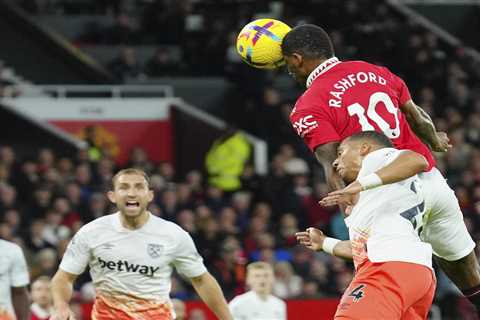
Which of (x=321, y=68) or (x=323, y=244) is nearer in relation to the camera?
(x=323, y=244)

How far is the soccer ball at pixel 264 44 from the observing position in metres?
8.03

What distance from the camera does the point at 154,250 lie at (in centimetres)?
897

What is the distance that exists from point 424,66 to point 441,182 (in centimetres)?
1471

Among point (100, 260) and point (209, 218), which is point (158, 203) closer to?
point (209, 218)

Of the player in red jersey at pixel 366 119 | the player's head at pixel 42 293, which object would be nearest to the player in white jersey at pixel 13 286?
the player's head at pixel 42 293

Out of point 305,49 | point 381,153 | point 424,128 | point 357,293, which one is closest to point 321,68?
point 305,49

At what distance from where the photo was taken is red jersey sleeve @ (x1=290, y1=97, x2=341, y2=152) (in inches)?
297

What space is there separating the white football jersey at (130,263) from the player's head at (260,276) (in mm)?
3568

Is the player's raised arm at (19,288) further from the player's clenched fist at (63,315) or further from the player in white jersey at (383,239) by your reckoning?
the player in white jersey at (383,239)

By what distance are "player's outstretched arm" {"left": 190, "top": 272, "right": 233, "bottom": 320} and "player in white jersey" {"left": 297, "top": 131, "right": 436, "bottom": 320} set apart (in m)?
1.82

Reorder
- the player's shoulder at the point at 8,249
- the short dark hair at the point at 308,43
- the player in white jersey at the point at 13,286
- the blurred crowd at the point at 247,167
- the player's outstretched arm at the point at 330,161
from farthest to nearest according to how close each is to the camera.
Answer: the blurred crowd at the point at 247,167
the player's shoulder at the point at 8,249
the player in white jersey at the point at 13,286
the short dark hair at the point at 308,43
the player's outstretched arm at the point at 330,161

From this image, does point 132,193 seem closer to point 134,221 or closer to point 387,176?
point 134,221

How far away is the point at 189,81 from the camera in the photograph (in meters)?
21.5

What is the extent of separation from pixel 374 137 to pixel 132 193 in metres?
2.33
